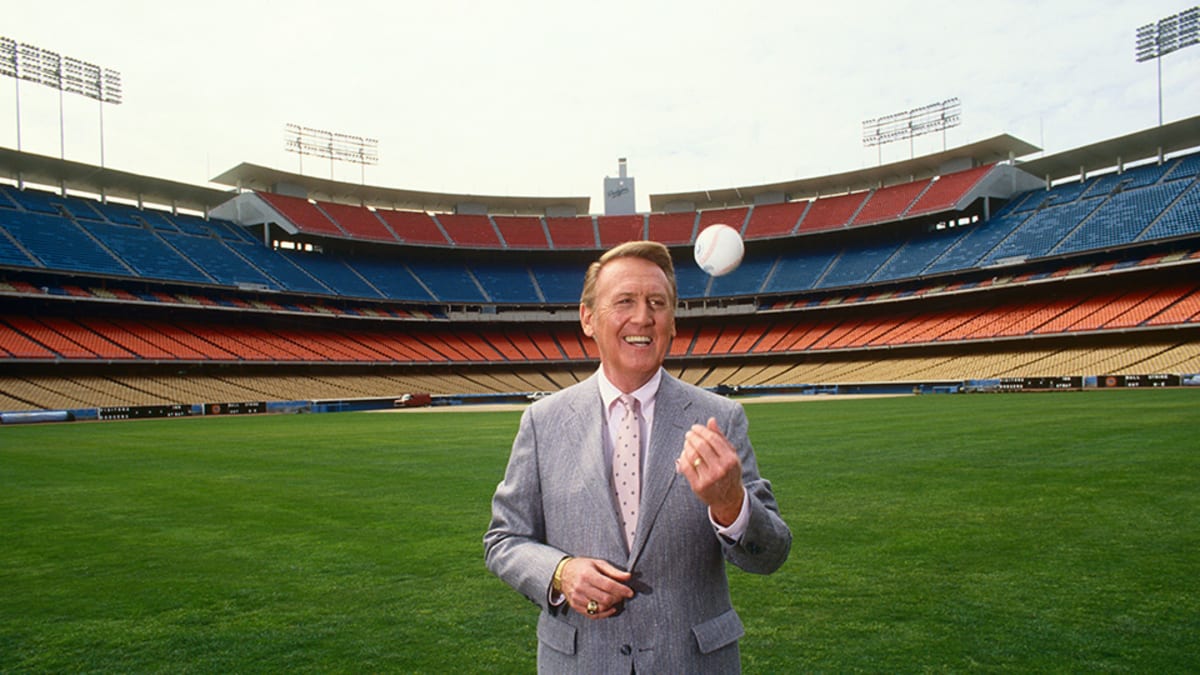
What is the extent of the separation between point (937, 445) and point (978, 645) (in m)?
10.6

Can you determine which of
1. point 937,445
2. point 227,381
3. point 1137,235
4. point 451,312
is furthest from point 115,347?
point 1137,235

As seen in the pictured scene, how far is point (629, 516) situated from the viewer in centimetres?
241

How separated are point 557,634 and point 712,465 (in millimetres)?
888

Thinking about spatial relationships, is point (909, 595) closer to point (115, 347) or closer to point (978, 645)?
point (978, 645)

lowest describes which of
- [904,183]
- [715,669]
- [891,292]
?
[715,669]

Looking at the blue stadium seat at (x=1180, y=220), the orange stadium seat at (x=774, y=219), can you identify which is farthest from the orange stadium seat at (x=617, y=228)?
the blue stadium seat at (x=1180, y=220)

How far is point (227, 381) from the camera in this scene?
149 ft

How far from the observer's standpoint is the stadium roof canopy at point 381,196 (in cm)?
6025

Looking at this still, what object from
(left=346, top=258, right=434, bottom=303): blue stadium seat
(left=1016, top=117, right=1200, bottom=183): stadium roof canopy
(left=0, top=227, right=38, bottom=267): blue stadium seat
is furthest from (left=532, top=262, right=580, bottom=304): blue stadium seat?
(left=0, top=227, right=38, bottom=267): blue stadium seat

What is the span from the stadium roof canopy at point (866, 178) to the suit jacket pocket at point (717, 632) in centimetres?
6311

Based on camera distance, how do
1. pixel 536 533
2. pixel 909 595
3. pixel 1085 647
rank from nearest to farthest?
pixel 536 533, pixel 1085 647, pixel 909 595

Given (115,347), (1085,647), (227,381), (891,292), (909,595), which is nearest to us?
(1085,647)

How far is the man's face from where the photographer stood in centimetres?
246

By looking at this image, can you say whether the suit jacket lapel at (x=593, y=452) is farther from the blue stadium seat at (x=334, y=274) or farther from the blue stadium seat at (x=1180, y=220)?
the blue stadium seat at (x=334, y=274)
